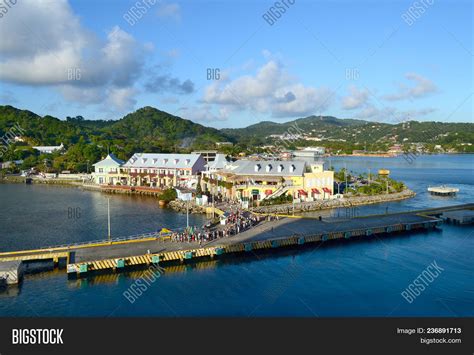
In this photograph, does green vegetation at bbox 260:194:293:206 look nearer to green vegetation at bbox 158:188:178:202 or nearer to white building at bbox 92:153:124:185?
green vegetation at bbox 158:188:178:202

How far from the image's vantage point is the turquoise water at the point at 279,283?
781 inches

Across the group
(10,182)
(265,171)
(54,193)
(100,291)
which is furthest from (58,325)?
(10,182)

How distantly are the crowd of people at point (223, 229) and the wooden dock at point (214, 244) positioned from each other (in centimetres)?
59

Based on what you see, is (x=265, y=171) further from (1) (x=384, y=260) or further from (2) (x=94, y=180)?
(2) (x=94, y=180)

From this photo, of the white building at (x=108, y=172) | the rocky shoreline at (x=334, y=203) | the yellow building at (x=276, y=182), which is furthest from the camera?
the white building at (x=108, y=172)

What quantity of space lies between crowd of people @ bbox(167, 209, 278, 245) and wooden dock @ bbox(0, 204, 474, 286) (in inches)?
23.2

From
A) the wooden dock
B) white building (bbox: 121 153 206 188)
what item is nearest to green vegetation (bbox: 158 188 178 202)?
white building (bbox: 121 153 206 188)

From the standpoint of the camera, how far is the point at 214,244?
91.6ft

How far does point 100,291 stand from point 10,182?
2306 inches

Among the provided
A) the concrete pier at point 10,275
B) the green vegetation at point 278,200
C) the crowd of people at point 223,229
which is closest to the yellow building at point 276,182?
the green vegetation at point 278,200

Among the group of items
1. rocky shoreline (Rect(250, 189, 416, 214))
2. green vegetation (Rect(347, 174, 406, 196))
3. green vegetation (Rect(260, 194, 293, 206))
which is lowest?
rocky shoreline (Rect(250, 189, 416, 214))

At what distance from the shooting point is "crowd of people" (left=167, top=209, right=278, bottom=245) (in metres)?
28.8

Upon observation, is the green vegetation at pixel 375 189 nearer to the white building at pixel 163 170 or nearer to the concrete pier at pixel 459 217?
the concrete pier at pixel 459 217

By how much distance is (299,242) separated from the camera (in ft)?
97.7
